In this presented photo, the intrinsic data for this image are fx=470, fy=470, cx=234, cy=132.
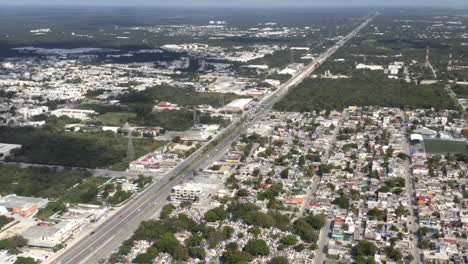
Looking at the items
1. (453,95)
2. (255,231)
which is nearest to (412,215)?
(255,231)

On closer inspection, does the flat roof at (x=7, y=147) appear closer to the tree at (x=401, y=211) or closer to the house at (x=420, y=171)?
the tree at (x=401, y=211)

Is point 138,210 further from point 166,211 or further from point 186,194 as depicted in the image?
point 186,194

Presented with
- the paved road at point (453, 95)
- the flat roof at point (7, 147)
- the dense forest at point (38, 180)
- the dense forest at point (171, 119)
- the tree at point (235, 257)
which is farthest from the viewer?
the paved road at point (453, 95)

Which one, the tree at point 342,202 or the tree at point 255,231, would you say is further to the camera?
the tree at point 342,202

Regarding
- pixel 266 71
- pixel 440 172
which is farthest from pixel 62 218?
pixel 266 71

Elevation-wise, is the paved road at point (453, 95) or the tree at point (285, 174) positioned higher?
the paved road at point (453, 95)

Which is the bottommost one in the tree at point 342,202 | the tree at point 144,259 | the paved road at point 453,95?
the tree at point 144,259

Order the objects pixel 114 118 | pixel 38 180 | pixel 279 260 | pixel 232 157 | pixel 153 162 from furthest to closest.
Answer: pixel 114 118 → pixel 232 157 → pixel 153 162 → pixel 38 180 → pixel 279 260

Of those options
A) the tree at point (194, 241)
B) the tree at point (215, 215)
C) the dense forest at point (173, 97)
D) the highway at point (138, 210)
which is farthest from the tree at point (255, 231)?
the dense forest at point (173, 97)
